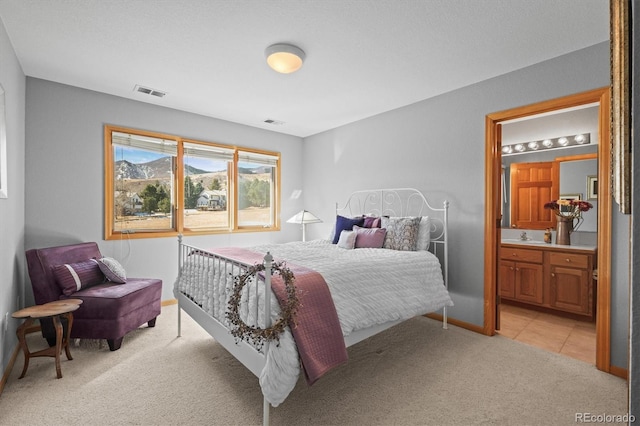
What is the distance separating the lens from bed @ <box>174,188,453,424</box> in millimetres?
1851

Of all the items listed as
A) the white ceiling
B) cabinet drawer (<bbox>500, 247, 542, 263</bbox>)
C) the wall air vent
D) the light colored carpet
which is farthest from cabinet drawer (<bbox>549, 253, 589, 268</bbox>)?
the wall air vent

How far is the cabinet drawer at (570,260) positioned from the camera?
3.56m

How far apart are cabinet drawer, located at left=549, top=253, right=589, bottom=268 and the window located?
153 inches

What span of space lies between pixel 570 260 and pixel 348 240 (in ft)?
8.40

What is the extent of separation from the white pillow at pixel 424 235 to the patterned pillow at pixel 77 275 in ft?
10.9

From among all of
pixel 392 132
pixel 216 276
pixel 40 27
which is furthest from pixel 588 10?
pixel 40 27

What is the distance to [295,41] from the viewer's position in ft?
8.38

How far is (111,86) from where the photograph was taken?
347cm

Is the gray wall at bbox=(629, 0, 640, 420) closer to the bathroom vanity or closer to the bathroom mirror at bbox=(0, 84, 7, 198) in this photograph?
the bathroom mirror at bbox=(0, 84, 7, 198)

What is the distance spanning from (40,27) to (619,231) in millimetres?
4681

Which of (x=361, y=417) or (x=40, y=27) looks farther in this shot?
(x=40, y=27)

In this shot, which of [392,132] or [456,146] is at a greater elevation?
[392,132]

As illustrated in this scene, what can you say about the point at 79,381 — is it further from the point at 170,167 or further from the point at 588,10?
the point at 588,10

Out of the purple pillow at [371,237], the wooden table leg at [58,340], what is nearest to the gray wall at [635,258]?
the purple pillow at [371,237]
